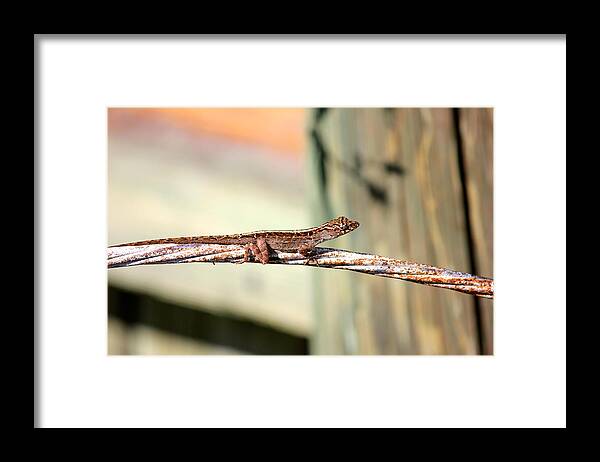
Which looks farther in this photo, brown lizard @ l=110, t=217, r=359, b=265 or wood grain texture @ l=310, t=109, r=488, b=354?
wood grain texture @ l=310, t=109, r=488, b=354

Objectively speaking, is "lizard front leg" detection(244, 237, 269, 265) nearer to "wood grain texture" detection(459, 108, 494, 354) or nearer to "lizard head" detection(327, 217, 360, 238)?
"lizard head" detection(327, 217, 360, 238)

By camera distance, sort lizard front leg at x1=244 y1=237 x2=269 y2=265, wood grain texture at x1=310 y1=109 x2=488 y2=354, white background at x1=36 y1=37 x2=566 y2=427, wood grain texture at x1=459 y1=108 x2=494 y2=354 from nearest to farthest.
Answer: lizard front leg at x1=244 y1=237 x2=269 y2=265
white background at x1=36 y1=37 x2=566 y2=427
wood grain texture at x1=459 y1=108 x2=494 y2=354
wood grain texture at x1=310 y1=109 x2=488 y2=354

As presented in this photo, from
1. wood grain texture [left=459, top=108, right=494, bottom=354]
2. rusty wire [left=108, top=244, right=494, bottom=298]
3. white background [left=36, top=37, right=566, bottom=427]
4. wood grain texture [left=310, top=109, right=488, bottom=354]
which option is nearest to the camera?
rusty wire [left=108, top=244, right=494, bottom=298]

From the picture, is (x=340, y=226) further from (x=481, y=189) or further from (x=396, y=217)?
(x=396, y=217)

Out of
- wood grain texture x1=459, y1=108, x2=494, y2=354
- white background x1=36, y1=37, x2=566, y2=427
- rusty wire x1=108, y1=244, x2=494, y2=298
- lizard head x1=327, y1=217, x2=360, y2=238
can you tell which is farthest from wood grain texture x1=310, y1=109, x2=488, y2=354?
rusty wire x1=108, y1=244, x2=494, y2=298

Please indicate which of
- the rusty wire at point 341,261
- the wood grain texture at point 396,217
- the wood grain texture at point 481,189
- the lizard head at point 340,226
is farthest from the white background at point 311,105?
the rusty wire at point 341,261

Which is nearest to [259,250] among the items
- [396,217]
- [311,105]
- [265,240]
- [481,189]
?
[265,240]
